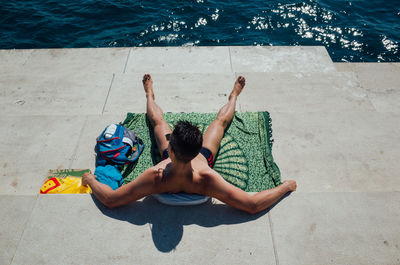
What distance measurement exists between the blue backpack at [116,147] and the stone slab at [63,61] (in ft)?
6.33

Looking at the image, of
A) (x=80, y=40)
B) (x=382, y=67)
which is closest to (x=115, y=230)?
(x=382, y=67)

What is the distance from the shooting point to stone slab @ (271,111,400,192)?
3461mm

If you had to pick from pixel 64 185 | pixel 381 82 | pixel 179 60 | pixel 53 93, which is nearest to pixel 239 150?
pixel 64 185

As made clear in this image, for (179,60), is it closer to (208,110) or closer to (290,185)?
(208,110)

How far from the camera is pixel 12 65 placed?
5.48 m

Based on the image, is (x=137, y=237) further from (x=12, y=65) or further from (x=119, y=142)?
(x=12, y=65)

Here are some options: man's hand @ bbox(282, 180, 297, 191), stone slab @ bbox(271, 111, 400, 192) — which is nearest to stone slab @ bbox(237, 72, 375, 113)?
stone slab @ bbox(271, 111, 400, 192)

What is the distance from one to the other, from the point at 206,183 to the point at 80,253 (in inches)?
48.3

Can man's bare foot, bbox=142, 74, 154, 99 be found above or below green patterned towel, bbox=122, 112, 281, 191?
above

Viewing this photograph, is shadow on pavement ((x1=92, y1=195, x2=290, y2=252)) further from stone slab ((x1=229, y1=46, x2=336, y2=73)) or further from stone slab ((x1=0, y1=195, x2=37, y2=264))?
stone slab ((x1=229, y1=46, x2=336, y2=73))

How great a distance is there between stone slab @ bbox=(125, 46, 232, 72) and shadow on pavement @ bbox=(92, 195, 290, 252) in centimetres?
290

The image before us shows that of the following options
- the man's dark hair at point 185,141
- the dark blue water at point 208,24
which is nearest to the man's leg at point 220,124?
the man's dark hair at point 185,141

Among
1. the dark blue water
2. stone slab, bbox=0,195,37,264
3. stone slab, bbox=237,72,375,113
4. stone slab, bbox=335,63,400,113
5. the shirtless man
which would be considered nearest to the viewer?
stone slab, bbox=0,195,37,264

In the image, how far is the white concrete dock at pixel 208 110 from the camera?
8.82 ft
